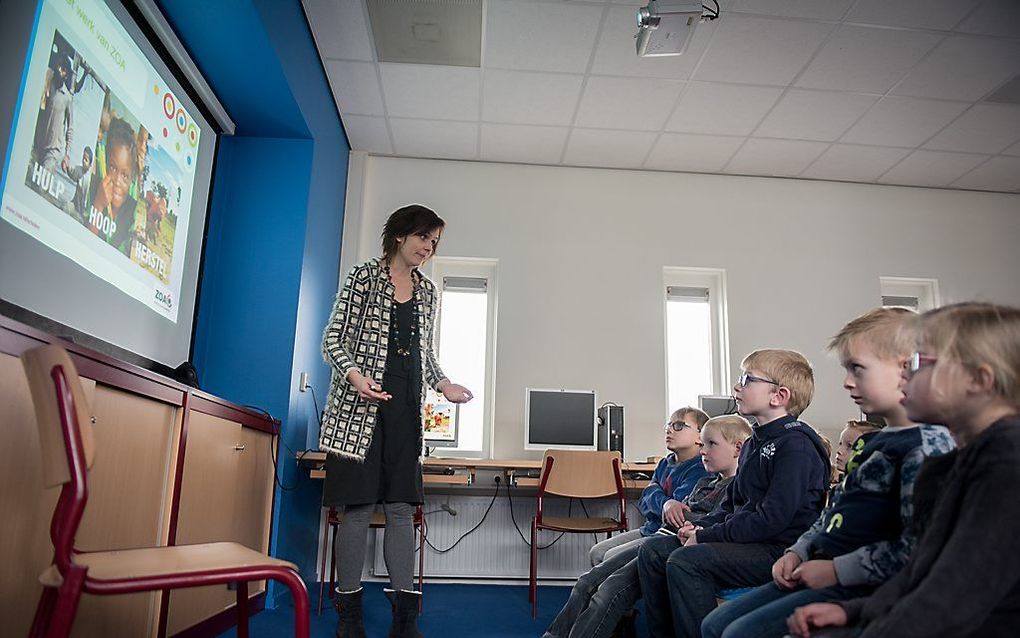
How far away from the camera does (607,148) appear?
455cm

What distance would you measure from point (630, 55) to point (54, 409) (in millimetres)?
3229

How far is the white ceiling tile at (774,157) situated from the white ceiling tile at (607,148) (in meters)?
0.63

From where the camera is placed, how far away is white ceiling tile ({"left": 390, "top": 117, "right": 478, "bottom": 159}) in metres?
4.31

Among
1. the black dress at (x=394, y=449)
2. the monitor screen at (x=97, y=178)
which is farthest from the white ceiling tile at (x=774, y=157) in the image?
the monitor screen at (x=97, y=178)

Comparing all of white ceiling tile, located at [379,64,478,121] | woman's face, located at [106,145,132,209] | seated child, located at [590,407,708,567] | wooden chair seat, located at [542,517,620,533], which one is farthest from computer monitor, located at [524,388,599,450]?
woman's face, located at [106,145,132,209]

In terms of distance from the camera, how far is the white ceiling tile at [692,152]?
14.5 feet

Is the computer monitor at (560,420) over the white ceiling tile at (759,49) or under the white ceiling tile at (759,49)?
under

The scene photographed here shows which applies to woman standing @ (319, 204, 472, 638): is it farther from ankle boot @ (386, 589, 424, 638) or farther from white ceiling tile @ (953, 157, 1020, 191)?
white ceiling tile @ (953, 157, 1020, 191)

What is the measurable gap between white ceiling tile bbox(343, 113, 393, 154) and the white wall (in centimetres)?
12

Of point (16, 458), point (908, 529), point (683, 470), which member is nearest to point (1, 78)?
point (16, 458)

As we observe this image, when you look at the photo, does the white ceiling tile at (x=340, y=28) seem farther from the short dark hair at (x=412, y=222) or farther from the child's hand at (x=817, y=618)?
the child's hand at (x=817, y=618)

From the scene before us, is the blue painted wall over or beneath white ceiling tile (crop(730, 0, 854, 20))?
beneath

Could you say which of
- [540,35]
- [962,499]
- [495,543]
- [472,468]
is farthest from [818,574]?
[495,543]

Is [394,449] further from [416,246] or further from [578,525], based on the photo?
[578,525]
